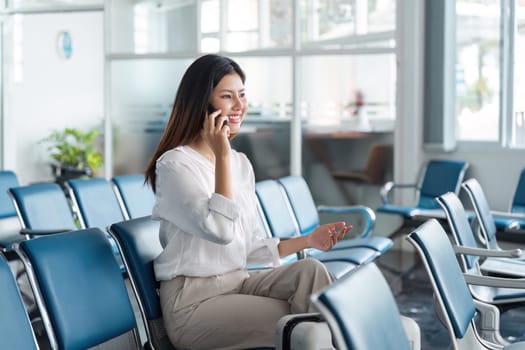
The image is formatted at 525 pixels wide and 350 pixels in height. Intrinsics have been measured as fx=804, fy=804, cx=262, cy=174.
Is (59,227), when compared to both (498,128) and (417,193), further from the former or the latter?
(498,128)

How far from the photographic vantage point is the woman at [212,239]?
233 centimetres

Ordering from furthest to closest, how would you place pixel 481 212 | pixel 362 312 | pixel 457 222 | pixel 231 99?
pixel 481 212
pixel 457 222
pixel 231 99
pixel 362 312

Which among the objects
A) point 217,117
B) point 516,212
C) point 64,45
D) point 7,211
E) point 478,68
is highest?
point 64,45

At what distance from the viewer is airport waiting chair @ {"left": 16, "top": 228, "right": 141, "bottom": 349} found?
219cm

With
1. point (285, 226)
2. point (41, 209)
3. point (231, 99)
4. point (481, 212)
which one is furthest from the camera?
point (285, 226)

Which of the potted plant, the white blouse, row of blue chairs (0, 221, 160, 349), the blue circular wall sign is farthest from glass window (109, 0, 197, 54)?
row of blue chairs (0, 221, 160, 349)

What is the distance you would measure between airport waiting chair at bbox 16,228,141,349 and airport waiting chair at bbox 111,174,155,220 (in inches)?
95.6

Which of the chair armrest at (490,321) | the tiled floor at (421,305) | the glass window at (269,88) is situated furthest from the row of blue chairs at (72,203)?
the glass window at (269,88)

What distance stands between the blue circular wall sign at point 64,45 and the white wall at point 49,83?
6 cm

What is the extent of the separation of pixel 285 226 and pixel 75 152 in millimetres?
6060

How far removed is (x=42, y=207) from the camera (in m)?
4.51

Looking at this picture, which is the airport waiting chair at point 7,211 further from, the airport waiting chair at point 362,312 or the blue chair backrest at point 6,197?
the airport waiting chair at point 362,312

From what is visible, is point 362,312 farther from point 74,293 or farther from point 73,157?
point 73,157

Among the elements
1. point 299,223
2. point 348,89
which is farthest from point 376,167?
point 299,223
